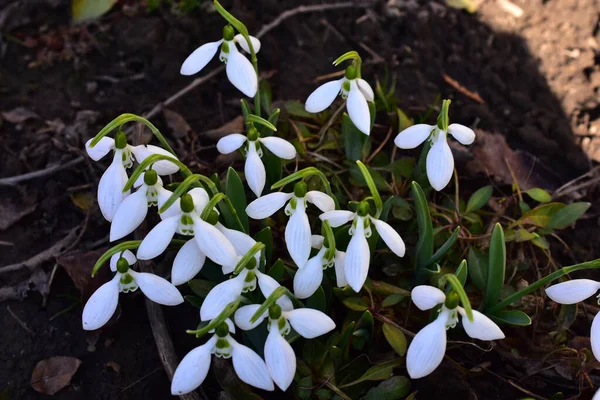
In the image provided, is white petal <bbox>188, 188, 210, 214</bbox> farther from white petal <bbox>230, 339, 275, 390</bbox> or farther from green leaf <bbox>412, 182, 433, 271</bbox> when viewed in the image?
green leaf <bbox>412, 182, 433, 271</bbox>

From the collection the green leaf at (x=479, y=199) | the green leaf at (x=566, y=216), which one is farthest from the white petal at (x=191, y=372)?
the green leaf at (x=566, y=216)

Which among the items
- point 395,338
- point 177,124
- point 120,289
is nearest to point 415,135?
point 395,338

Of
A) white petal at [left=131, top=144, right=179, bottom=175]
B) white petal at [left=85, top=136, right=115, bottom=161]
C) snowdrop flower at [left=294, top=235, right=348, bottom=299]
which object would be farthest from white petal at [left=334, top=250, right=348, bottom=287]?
white petal at [left=85, top=136, right=115, bottom=161]

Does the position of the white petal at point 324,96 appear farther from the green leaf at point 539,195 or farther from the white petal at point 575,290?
the green leaf at point 539,195

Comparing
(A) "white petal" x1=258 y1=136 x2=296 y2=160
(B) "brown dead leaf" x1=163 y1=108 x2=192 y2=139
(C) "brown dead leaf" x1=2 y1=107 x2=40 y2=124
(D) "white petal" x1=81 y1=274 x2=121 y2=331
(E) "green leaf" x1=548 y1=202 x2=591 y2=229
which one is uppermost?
(A) "white petal" x1=258 y1=136 x2=296 y2=160

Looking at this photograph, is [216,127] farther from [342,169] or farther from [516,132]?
[516,132]
